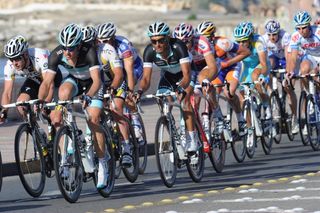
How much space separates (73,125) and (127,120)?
220 cm

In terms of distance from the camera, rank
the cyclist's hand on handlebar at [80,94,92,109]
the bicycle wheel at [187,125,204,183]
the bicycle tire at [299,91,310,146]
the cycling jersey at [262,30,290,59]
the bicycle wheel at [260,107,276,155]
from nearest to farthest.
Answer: the cyclist's hand on handlebar at [80,94,92,109]
the bicycle wheel at [187,125,204,183]
the bicycle wheel at [260,107,276,155]
the bicycle tire at [299,91,310,146]
the cycling jersey at [262,30,290,59]

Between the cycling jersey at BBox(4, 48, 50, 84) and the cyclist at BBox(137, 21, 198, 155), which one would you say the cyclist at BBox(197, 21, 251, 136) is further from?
the cycling jersey at BBox(4, 48, 50, 84)

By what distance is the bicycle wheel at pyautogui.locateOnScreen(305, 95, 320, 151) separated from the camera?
20109 millimetres

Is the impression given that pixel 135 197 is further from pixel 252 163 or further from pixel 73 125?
pixel 252 163

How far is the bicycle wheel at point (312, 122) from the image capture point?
66.0 ft

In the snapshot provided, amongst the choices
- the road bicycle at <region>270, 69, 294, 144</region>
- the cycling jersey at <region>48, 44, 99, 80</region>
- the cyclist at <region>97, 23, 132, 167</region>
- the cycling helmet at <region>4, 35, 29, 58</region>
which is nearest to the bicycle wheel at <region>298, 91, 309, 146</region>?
the road bicycle at <region>270, 69, 294, 144</region>

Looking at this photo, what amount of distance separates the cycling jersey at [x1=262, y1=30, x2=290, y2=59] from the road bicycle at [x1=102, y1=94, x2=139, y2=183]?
6323 mm

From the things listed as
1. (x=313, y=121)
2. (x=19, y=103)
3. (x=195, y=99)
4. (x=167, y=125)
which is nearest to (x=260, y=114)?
(x=313, y=121)

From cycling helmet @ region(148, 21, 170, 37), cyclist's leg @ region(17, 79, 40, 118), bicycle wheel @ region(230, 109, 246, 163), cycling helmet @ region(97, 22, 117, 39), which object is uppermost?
cycling helmet @ region(97, 22, 117, 39)

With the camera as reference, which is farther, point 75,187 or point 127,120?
point 127,120

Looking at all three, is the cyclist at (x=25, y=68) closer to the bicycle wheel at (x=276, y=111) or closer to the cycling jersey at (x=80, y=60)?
the cycling jersey at (x=80, y=60)

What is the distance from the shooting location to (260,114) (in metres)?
20.3

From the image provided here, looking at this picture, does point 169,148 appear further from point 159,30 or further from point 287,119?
point 287,119

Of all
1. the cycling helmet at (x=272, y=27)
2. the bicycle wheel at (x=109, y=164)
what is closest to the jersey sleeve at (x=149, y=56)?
the bicycle wheel at (x=109, y=164)
